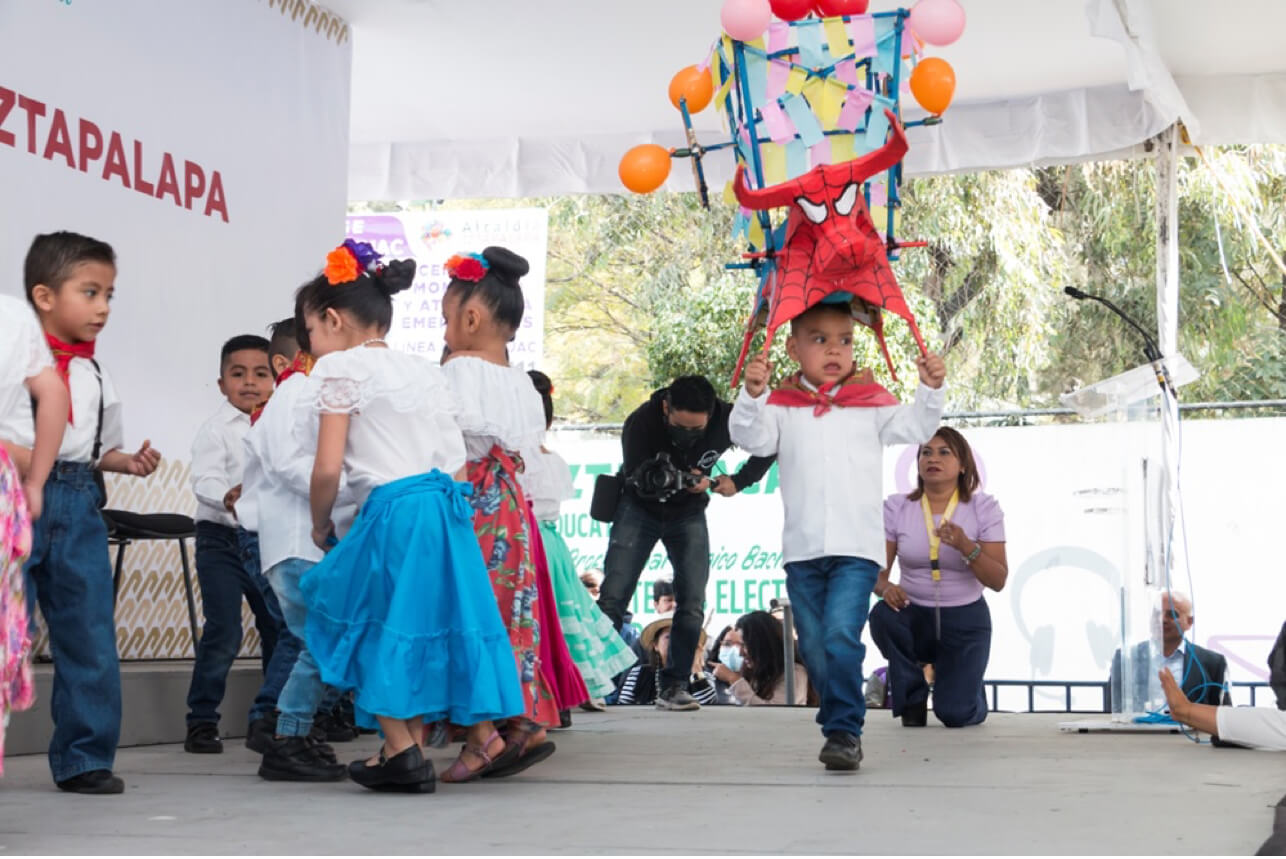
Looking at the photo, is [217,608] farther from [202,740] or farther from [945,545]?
[945,545]

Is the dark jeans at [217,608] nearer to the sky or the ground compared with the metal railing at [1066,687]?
nearer to the sky

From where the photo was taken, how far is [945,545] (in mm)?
6301

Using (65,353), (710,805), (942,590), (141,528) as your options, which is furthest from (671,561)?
(65,353)

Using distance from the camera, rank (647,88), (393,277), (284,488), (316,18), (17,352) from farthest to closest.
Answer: (647,88)
(316,18)
(284,488)
(393,277)
(17,352)

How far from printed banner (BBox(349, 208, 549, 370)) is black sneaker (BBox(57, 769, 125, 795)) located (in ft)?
24.0

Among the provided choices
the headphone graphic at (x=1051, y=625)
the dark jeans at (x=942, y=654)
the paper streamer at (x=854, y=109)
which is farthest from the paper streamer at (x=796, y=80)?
the headphone graphic at (x=1051, y=625)

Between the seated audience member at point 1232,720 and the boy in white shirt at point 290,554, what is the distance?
246 centimetres

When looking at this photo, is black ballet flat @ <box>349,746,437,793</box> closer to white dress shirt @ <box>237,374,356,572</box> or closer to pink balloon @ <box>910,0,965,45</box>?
white dress shirt @ <box>237,374,356,572</box>

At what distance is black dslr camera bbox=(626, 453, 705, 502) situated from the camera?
671 centimetres

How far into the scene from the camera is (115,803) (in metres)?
3.55

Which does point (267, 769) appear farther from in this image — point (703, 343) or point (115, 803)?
point (703, 343)

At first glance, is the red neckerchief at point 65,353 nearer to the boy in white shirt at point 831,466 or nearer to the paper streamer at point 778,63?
the boy in white shirt at point 831,466

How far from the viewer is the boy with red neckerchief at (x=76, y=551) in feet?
12.1

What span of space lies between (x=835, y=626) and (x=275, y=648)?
177 centimetres
